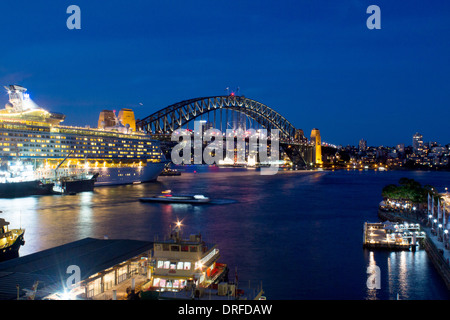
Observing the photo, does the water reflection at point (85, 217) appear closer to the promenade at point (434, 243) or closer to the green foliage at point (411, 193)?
the promenade at point (434, 243)

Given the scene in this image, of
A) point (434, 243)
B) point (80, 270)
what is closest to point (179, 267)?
point (80, 270)

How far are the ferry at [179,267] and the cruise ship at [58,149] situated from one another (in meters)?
29.8

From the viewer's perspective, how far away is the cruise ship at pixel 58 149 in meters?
37.2

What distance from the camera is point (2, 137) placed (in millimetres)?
36750

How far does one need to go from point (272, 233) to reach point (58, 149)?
29.2 metres

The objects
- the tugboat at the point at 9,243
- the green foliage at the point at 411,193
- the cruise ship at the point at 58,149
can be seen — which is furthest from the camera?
the cruise ship at the point at 58,149

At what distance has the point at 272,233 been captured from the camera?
19.1 m

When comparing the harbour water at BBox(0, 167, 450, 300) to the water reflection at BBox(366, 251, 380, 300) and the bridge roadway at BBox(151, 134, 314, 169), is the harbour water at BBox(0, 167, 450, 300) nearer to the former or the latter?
the water reflection at BBox(366, 251, 380, 300)

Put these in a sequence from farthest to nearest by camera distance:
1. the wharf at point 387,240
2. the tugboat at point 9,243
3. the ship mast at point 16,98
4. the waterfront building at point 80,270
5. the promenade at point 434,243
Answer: the ship mast at point 16,98
the wharf at point 387,240
the tugboat at point 9,243
the promenade at point 434,243
the waterfront building at point 80,270

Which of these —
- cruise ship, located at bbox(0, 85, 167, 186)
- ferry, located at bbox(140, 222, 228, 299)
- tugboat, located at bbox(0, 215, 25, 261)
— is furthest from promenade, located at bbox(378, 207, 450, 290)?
cruise ship, located at bbox(0, 85, 167, 186)

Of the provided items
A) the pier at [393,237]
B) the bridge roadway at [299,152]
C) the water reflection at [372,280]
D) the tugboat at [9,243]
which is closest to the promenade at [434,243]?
the pier at [393,237]

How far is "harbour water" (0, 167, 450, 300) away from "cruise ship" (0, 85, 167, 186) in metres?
6.24
